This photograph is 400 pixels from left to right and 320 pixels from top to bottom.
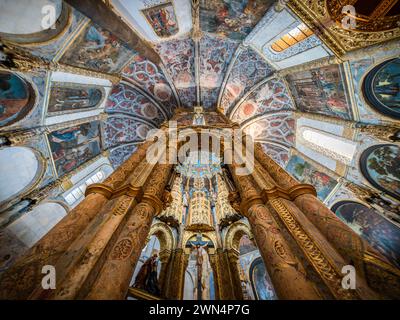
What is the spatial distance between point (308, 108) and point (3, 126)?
513 inches

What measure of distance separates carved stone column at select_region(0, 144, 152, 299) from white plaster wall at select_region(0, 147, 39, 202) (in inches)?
259

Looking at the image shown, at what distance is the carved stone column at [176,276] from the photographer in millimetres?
5855

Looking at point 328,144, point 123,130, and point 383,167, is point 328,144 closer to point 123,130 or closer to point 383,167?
point 383,167

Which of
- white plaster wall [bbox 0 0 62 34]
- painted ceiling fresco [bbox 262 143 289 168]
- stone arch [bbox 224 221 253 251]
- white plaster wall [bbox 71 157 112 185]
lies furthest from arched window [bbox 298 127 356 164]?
white plaster wall [bbox 71 157 112 185]

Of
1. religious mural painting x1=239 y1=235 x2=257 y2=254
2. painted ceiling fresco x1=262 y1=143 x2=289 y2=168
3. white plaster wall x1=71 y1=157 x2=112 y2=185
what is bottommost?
religious mural painting x1=239 y1=235 x2=257 y2=254

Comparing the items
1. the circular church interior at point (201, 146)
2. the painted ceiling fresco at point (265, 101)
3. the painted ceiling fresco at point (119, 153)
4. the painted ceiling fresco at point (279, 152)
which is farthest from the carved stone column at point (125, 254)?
the painted ceiling fresco at point (279, 152)

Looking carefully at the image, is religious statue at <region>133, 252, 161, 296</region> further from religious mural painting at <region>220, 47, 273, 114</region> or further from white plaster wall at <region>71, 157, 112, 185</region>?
religious mural painting at <region>220, 47, 273, 114</region>

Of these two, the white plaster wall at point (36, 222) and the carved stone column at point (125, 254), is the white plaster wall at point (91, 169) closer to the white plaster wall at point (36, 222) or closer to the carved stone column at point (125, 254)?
the white plaster wall at point (36, 222)

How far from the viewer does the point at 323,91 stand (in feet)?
26.0

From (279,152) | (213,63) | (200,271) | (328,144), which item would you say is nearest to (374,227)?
(328,144)

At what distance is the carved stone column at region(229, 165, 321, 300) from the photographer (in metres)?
2.08

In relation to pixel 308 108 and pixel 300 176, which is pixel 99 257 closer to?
pixel 308 108

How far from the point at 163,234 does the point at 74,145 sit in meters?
7.00
